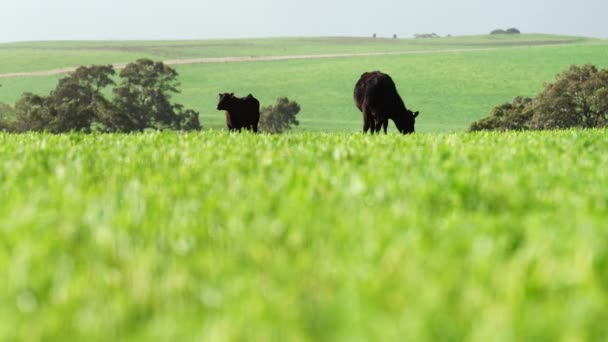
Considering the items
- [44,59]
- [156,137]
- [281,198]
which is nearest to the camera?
[281,198]

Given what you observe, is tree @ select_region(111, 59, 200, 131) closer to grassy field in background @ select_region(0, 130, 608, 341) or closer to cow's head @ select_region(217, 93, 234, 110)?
cow's head @ select_region(217, 93, 234, 110)

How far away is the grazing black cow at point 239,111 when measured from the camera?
74.4ft

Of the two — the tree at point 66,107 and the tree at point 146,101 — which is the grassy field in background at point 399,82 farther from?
the tree at point 66,107

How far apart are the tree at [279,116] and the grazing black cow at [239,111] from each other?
62610 millimetres

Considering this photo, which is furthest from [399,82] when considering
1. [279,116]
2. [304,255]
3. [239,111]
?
[304,255]

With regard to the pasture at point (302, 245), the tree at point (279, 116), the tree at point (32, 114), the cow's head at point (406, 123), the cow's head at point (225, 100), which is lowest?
the tree at point (279, 116)

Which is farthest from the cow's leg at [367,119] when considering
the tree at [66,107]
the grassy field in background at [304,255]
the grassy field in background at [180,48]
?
the grassy field in background at [180,48]

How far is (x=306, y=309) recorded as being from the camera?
8.60ft

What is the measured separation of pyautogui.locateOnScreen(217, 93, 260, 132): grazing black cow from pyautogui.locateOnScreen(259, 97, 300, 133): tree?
2465 inches

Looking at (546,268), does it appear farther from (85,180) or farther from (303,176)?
(85,180)

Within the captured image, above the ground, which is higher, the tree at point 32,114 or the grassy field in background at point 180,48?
the grassy field in background at point 180,48

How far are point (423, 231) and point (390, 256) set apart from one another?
668 millimetres

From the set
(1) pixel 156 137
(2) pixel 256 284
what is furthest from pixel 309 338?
(1) pixel 156 137

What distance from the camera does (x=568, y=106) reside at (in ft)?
201
